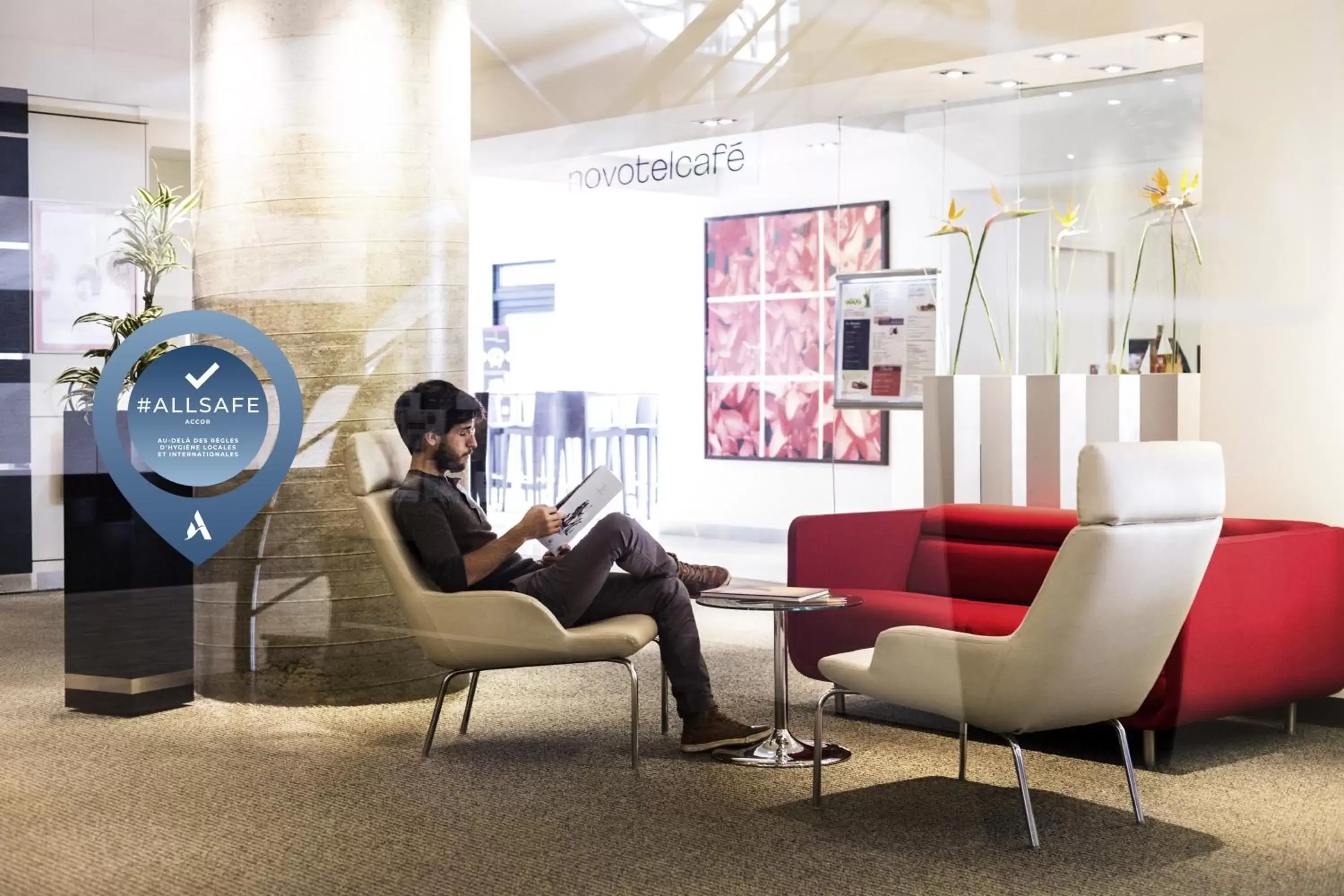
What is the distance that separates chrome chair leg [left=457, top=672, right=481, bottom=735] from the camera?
4285mm

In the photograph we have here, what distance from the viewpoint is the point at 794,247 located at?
4.45 m

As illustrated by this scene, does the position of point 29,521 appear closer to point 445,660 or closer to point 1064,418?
point 445,660

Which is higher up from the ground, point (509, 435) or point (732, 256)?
point (732, 256)

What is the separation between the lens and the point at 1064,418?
4375 mm

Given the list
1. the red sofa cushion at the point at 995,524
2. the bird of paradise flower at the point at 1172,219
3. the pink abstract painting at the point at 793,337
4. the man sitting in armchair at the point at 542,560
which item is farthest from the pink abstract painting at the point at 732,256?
the bird of paradise flower at the point at 1172,219

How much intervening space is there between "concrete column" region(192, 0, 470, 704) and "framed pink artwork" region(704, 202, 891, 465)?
85 cm

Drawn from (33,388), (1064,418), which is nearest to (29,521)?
(33,388)

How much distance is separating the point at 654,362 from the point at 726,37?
43.2 inches

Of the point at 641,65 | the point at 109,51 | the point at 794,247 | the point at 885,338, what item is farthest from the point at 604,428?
the point at 109,51

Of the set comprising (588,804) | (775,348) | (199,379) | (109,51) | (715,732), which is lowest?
(588,804)

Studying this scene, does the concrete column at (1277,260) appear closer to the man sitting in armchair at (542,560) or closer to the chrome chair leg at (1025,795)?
the chrome chair leg at (1025,795)

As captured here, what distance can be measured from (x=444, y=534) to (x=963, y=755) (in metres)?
1.65

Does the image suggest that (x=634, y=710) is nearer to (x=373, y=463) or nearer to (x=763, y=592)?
(x=763, y=592)

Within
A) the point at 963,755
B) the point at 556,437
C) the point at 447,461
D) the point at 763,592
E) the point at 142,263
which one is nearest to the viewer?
the point at 963,755
